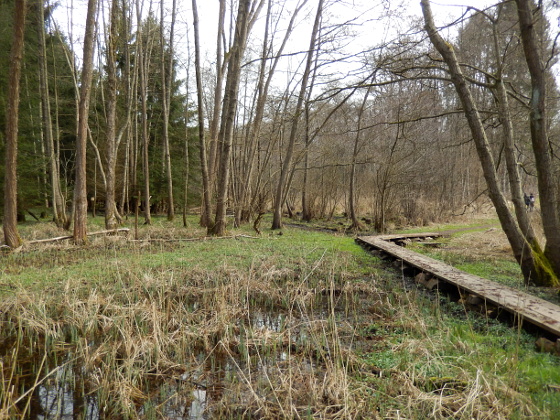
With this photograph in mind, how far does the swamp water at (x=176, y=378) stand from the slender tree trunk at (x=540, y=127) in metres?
3.78

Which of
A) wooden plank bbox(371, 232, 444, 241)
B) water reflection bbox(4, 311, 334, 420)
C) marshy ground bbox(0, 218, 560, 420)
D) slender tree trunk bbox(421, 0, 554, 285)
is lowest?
water reflection bbox(4, 311, 334, 420)

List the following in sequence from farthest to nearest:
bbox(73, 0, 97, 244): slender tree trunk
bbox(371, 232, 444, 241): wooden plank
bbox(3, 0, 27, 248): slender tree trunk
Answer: bbox(371, 232, 444, 241): wooden plank < bbox(73, 0, 97, 244): slender tree trunk < bbox(3, 0, 27, 248): slender tree trunk

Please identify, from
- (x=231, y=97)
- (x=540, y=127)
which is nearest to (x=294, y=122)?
(x=231, y=97)

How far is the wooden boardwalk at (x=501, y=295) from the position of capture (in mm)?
3749

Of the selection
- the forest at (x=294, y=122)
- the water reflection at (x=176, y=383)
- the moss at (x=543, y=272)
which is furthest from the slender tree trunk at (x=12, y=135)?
the moss at (x=543, y=272)

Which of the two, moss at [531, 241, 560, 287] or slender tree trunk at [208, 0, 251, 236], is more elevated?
slender tree trunk at [208, 0, 251, 236]

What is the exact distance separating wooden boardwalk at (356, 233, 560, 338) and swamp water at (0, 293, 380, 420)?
5.77ft

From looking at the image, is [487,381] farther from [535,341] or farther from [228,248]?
[228,248]

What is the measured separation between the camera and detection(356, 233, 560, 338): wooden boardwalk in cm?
375

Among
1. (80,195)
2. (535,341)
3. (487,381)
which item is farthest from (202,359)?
(80,195)

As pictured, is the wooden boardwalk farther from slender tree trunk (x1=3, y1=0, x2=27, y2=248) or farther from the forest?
slender tree trunk (x1=3, y1=0, x2=27, y2=248)

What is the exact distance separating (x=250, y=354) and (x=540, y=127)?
5.13 metres

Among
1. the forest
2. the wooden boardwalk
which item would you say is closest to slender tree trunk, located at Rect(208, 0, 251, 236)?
the forest

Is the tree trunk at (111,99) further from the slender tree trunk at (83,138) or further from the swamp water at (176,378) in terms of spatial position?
the swamp water at (176,378)
